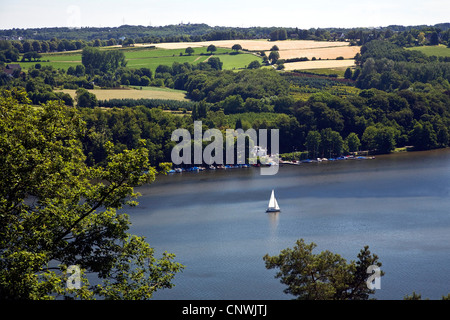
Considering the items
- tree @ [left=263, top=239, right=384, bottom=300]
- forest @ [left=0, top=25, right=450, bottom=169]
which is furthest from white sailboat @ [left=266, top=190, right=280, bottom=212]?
tree @ [left=263, top=239, right=384, bottom=300]

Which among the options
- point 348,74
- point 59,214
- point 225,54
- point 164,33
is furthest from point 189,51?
point 59,214

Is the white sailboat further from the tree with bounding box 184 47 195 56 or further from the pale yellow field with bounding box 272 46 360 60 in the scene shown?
the tree with bounding box 184 47 195 56

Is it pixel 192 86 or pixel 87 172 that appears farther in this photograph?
pixel 192 86

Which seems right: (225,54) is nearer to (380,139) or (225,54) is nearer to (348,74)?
(348,74)

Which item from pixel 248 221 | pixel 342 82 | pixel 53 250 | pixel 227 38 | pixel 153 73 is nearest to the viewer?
pixel 53 250
